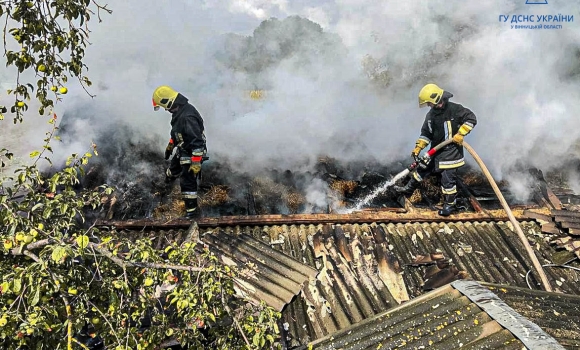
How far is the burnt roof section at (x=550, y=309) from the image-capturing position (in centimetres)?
269

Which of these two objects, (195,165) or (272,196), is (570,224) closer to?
(272,196)

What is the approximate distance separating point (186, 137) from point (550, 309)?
3965mm

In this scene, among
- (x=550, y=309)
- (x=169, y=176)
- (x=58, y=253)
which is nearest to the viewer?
(x=58, y=253)

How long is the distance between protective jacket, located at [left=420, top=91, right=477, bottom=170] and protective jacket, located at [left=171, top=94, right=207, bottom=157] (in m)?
3.00

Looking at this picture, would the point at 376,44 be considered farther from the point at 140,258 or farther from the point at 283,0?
the point at 140,258

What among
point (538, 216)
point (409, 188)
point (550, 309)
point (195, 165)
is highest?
point (195, 165)

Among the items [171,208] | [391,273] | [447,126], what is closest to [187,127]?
[171,208]

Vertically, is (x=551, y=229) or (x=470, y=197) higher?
(x=470, y=197)

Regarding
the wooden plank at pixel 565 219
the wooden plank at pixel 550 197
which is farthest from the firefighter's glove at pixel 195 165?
the wooden plank at pixel 550 197

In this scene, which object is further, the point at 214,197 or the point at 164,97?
the point at 214,197

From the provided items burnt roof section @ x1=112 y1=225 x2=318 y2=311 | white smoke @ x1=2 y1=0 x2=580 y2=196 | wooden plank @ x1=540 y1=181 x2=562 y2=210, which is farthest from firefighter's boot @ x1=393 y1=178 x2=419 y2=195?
burnt roof section @ x1=112 y1=225 x2=318 y2=311

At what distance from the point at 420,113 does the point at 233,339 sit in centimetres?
708

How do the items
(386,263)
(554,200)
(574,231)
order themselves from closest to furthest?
(386,263) → (574,231) → (554,200)

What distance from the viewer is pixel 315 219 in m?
4.81
